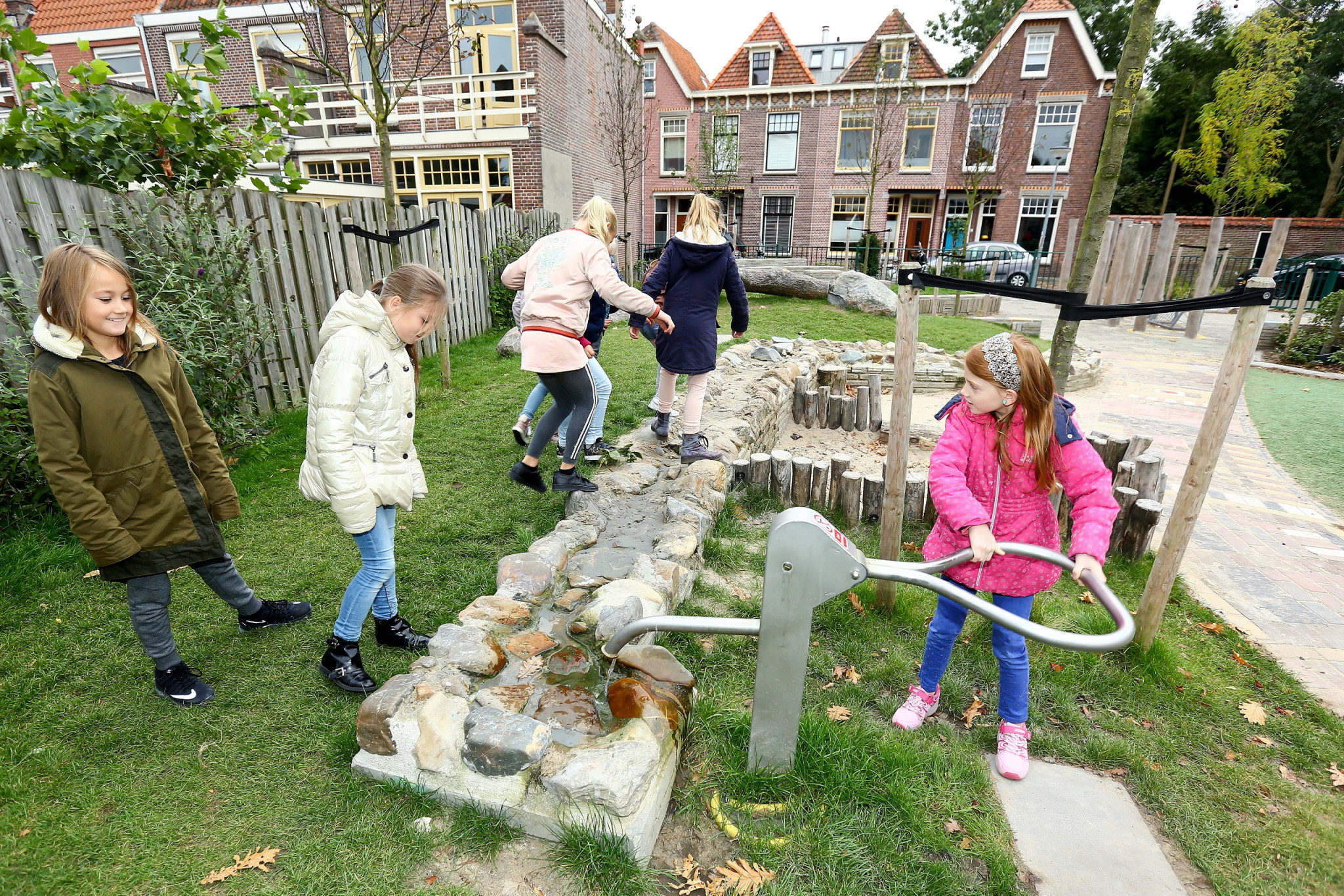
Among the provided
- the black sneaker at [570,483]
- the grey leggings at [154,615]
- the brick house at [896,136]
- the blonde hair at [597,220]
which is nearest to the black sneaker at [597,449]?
the black sneaker at [570,483]

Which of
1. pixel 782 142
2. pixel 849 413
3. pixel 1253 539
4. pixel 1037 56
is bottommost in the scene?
pixel 1253 539

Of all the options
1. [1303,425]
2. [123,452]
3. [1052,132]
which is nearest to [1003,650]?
[123,452]

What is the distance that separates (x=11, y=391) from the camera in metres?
3.48

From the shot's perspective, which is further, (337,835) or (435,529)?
(435,529)

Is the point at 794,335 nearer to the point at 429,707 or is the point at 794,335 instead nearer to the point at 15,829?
the point at 429,707

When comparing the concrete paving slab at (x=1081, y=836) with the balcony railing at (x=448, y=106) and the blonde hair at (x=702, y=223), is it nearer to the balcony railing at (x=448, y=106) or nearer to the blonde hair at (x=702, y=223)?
the blonde hair at (x=702, y=223)

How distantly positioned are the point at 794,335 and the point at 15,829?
10.4 meters

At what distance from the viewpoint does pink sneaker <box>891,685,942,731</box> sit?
256 centimetres

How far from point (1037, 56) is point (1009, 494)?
30.2 m

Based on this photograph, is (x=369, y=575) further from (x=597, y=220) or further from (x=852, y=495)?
(x=852, y=495)

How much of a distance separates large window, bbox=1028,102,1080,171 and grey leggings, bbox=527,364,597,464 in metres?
28.3

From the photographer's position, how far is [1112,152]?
12.5ft

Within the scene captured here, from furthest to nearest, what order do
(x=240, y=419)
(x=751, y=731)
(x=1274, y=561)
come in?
(x=240, y=419) < (x=1274, y=561) < (x=751, y=731)

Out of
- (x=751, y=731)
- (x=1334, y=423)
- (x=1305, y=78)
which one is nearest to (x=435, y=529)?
(x=751, y=731)
